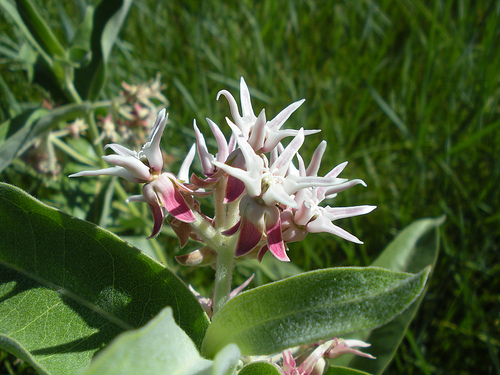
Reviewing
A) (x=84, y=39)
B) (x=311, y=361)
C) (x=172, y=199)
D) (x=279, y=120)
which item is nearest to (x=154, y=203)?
(x=172, y=199)

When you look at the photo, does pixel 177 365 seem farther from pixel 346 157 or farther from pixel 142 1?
pixel 142 1

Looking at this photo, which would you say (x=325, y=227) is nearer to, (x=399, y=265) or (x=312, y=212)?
(x=312, y=212)

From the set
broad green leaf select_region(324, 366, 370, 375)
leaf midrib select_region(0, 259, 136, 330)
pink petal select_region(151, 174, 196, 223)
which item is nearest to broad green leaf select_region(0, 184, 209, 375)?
leaf midrib select_region(0, 259, 136, 330)

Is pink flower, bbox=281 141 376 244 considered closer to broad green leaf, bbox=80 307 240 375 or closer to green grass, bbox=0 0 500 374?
broad green leaf, bbox=80 307 240 375

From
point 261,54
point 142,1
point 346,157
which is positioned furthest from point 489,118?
point 142,1

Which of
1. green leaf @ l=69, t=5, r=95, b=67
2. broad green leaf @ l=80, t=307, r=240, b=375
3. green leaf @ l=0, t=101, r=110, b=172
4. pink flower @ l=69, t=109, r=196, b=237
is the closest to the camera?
broad green leaf @ l=80, t=307, r=240, b=375

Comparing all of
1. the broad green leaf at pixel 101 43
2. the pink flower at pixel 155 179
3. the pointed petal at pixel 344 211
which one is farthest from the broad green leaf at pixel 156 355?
the broad green leaf at pixel 101 43
